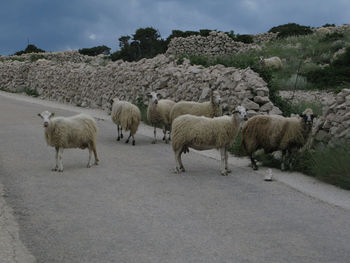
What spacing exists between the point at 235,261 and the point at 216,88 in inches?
448

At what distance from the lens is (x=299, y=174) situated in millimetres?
10297

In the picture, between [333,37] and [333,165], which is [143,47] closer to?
[333,37]

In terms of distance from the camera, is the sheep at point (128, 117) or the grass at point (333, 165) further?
the sheep at point (128, 117)

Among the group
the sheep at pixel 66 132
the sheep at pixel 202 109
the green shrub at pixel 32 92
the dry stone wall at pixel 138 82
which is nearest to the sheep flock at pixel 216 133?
the sheep at pixel 66 132

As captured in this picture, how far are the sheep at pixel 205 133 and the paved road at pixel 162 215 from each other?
0.59 meters

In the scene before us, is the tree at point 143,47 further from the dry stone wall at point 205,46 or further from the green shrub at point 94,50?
the green shrub at point 94,50

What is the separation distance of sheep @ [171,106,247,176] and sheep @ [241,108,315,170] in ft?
1.75

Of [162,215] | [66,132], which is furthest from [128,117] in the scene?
[162,215]

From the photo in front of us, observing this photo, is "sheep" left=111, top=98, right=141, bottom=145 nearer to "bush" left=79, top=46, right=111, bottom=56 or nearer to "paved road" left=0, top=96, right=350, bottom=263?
"paved road" left=0, top=96, right=350, bottom=263

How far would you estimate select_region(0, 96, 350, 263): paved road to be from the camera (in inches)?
225

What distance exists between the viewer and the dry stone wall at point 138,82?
1504 cm

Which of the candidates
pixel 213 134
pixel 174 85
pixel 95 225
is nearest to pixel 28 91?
pixel 174 85

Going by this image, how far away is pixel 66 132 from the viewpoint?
10117 millimetres

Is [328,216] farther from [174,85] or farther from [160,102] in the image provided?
[174,85]
